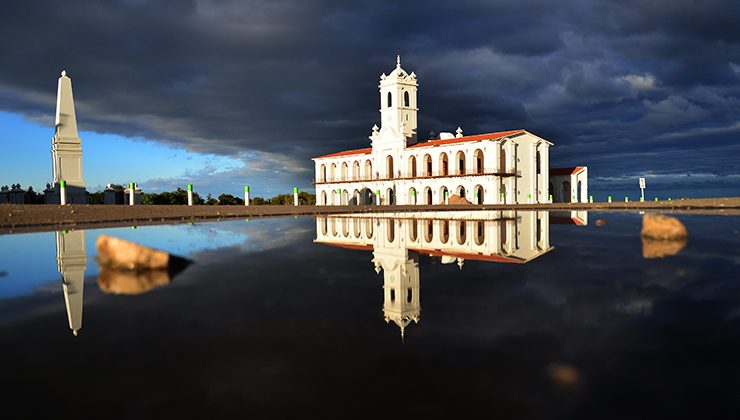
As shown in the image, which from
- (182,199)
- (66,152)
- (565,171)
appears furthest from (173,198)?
(565,171)

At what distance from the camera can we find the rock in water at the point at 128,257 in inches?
Result: 249

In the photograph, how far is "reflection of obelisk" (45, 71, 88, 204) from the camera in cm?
2531

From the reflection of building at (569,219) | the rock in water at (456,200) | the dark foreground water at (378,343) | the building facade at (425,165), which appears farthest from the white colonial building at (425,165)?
the dark foreground water at (378,343)

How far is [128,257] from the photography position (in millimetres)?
6336

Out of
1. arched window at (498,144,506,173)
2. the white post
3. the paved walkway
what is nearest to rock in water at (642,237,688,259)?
the paved walkway

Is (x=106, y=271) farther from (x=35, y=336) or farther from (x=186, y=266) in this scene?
(x=35, y=336)

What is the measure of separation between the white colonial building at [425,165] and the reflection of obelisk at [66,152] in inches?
1317

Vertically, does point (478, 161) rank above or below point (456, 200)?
above

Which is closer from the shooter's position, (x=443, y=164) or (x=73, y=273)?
(x=73, y=273)

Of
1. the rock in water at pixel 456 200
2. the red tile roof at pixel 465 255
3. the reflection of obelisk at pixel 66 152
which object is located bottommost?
the red tile roof at pixel 465 255

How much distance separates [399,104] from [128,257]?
169ft

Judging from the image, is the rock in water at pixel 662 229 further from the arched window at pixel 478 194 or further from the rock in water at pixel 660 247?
the arched window at pixel 478 194

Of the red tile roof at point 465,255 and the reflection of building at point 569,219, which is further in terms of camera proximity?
the reflection of building at point 569,219

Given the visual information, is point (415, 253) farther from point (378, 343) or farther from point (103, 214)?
point (103, 214)
